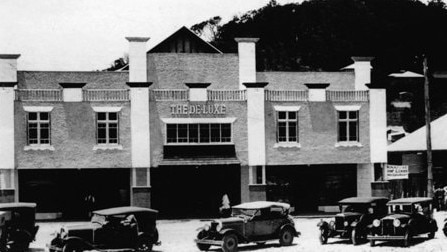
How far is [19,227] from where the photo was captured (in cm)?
2228

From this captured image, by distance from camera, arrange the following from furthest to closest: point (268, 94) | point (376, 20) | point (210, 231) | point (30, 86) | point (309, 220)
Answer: point (376, 20)
point (30, 86)
point (268, 94)
point (309, 220)
point (210, 231)

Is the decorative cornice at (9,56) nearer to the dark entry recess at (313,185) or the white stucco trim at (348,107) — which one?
the dark entry recess at (313,185)

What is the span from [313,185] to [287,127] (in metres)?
4.47

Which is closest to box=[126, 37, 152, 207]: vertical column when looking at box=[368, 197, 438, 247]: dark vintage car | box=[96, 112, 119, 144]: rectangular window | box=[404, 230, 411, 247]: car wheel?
box=[96, 112, 119, 144]: rectangular window

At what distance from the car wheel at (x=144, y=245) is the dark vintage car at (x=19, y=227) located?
3.47 m

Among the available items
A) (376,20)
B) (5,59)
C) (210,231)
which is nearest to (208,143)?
(5,59)

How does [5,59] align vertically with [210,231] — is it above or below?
above

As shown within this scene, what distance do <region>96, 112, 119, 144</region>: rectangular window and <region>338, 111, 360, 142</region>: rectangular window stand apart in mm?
11666

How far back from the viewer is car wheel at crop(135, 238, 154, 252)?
2150 cm

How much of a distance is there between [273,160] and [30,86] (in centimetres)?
1432

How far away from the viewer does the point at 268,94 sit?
123 ft

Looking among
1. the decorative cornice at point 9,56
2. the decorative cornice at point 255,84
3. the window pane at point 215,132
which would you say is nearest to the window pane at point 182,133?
the window pane at point 215,132

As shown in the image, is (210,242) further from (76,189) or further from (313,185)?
(313,185)

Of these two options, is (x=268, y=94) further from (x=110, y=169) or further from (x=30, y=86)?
(x=30, y=86)
